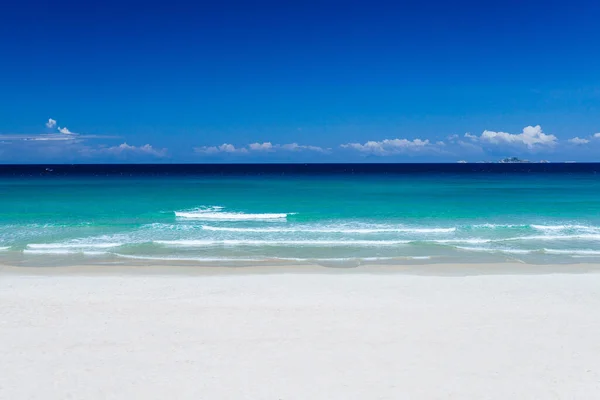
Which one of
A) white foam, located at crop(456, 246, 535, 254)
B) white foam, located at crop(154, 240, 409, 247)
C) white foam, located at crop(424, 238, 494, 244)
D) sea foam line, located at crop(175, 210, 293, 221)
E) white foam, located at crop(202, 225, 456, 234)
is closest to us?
white foam, located at crop(456, 246, 535, 254)

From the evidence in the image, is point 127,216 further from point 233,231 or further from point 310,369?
point 310,369

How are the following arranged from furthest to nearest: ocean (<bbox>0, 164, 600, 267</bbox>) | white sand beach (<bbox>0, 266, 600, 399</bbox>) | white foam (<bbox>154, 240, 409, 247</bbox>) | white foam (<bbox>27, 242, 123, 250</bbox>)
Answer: white foam (<bbox>154, 240, 409, 247</bbox>) < white foam (<bbox>27, 242, 123, 250</bbox>) < ocean (<bbox>0, 164, 600, 267</bbox>) < white sand beach (<bbox>0, 266, 600, 399</bbox>)

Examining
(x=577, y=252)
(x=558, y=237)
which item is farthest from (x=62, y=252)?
(x=558, y=237)

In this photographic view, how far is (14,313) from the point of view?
352 inches

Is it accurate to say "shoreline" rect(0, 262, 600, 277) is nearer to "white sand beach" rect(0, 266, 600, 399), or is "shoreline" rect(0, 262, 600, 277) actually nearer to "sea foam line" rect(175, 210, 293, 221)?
"white sand beach" rect(0, 266, 600, 399)

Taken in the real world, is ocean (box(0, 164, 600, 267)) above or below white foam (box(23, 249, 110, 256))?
above

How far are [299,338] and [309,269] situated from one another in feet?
19.7

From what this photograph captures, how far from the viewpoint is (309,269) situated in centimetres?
1371

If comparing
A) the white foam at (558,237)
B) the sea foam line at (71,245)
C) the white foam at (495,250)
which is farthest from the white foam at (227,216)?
the white foam at (558,237)

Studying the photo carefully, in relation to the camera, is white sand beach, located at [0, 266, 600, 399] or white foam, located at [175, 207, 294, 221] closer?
white sand beach, located at [0, 266, 600, 399]

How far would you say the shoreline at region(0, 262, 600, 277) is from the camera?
512 inches

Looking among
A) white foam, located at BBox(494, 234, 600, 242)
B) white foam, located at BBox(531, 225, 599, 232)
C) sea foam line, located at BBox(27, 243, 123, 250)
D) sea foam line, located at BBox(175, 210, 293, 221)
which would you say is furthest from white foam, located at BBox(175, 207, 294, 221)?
white foam, located at BBox(531, 225, 599, 232)

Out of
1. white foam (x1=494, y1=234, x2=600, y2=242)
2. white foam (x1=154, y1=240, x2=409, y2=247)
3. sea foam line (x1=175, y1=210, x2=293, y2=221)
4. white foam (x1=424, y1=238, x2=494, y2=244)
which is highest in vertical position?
sea foam line (x1=175, y1=210, x2=293, y2=221)

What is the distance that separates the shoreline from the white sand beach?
1110 mm
